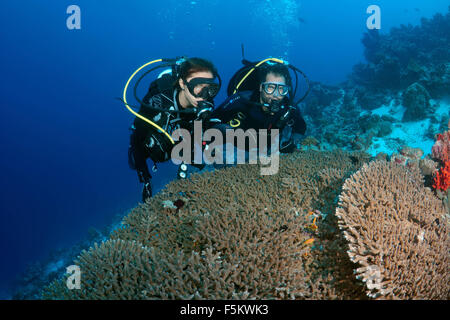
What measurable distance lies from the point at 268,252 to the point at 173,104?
11.5ft

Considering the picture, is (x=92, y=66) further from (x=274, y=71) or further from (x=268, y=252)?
(x=268, y=252)

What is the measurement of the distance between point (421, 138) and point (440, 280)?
856 cm

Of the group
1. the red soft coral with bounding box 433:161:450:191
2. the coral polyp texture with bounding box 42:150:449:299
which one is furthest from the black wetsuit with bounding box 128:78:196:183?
the red soft coral with bounding box 433:161:450:191

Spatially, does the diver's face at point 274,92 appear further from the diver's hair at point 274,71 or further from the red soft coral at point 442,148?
Result: the red soft coral at point 442,148

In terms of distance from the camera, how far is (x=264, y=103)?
5.46m

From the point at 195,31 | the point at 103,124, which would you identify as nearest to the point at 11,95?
the point at 103,124

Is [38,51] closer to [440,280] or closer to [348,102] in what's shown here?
[348,102]

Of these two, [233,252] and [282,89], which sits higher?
[282,89]

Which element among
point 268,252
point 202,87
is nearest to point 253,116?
point 202,87

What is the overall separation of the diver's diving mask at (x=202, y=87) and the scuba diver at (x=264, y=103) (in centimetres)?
100

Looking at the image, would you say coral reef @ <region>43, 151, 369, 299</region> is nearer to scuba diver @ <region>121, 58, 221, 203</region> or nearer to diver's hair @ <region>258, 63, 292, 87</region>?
scuba diver @ <region>121, 58, 221, 203</region>

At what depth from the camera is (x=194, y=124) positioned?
4629 millimetres

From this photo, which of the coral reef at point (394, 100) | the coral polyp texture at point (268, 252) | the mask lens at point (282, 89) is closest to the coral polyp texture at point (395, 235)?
the coral polyp texture at point (268, 252)

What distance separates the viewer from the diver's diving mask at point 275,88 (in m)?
5.20
